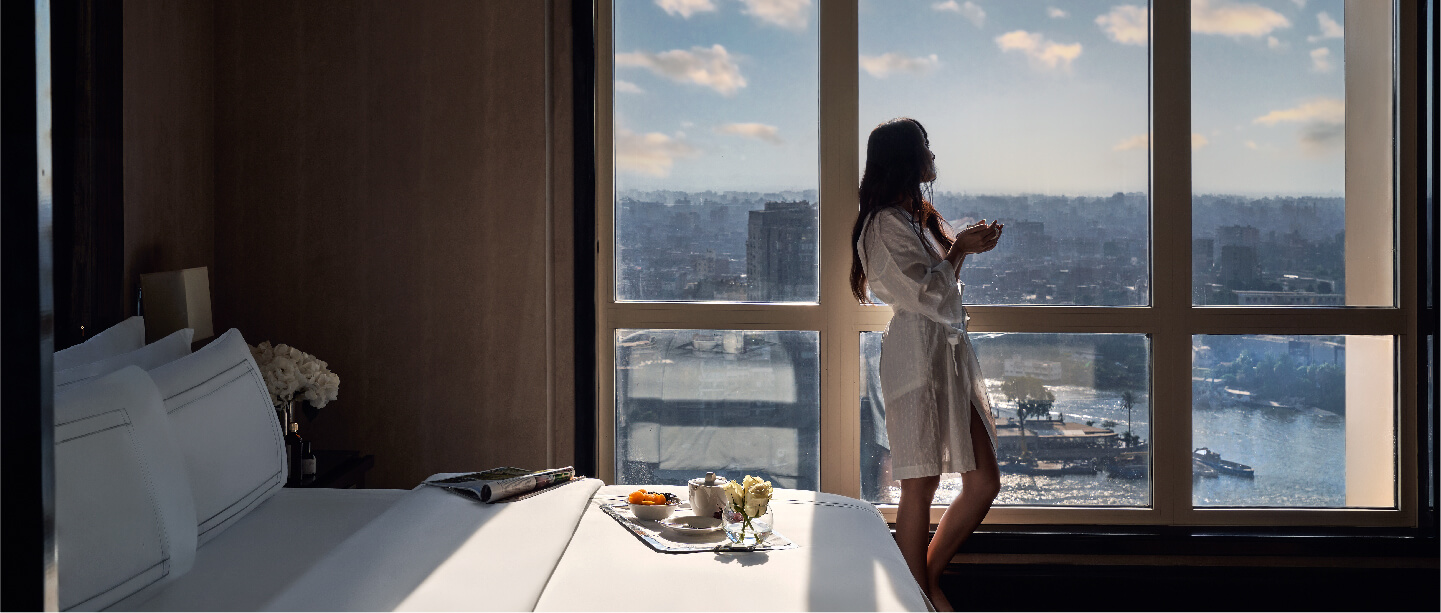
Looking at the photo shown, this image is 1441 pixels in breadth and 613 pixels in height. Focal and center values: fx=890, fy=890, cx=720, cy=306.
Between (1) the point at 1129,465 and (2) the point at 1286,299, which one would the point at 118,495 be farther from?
(2) the point at 1286,299

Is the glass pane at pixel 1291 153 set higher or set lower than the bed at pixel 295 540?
higher

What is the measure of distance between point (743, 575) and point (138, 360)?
1405mm

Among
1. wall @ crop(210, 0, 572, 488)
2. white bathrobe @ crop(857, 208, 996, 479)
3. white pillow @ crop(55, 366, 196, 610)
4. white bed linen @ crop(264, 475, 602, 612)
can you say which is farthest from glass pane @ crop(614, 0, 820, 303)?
white pillow @ crop(55, 366, 196, 610)

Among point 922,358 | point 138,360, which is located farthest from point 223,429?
point 922,358

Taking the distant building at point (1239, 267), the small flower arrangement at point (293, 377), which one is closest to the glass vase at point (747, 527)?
the small flower arrangement at point (293, 377)

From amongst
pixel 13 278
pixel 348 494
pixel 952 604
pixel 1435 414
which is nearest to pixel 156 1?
pixel 348 494

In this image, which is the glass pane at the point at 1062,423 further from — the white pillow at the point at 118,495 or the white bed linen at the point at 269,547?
the white pillow at the point at 118,495

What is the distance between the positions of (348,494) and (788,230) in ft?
5.57

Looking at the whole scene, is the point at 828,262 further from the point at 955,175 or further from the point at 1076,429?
the point at 1076,429

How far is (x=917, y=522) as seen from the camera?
2773mm

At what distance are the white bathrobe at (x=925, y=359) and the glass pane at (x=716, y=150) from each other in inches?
20.1

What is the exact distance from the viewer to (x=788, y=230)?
3201 mm

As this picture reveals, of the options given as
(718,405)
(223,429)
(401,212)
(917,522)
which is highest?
(401,212)

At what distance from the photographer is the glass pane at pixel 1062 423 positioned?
3148 mm
